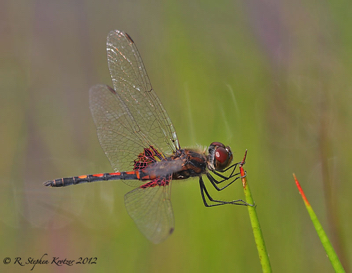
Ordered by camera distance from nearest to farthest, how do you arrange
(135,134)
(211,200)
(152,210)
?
(152,210) < (211,200) < (135,134)

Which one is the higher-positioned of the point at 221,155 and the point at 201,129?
the point at 201,129

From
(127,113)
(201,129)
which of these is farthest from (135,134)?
(201,129)

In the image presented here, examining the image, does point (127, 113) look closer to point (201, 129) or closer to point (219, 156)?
point (201, 129)

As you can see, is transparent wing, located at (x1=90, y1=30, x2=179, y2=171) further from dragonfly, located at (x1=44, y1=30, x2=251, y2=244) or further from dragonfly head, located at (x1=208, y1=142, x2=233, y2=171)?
dragonfly head, located at (x1=208, y1=142, x2=233, y2=171)

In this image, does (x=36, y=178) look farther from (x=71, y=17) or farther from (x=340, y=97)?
(x=340, y=97)

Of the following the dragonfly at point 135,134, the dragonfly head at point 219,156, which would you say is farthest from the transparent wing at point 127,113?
the dragonfly head at point 219,156

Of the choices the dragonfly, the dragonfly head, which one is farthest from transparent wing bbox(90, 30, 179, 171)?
the dragonfly head

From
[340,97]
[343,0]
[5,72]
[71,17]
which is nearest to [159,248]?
[340,97]
